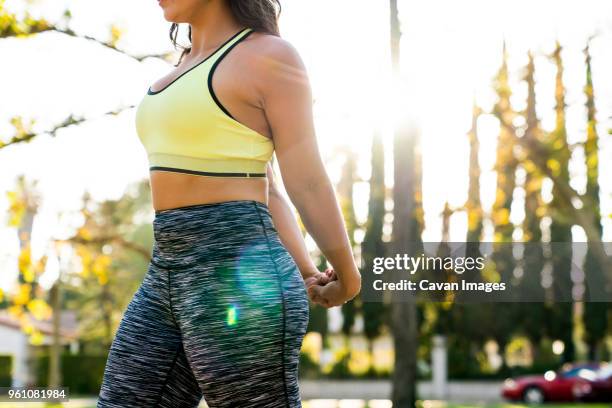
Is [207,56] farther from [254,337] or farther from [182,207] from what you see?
[254,337]

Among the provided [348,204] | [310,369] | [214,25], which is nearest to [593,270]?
[348,204]

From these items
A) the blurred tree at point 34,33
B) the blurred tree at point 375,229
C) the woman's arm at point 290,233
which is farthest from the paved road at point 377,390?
the woman's arm at point 290,233

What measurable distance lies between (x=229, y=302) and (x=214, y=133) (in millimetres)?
322

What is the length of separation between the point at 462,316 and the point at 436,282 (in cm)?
1604

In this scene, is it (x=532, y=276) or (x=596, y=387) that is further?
Answer: (x=532, y=276)

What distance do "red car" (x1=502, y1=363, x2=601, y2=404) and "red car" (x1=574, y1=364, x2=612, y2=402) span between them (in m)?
0.60

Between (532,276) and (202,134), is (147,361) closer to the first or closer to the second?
(202,134)

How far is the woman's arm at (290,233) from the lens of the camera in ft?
6.98

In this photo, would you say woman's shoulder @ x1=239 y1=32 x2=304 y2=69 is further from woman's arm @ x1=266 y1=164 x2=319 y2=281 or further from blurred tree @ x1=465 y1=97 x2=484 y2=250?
blurred tree @ x1=465 y1=97 x2=484 y2=250

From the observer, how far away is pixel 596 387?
27906 millimetres

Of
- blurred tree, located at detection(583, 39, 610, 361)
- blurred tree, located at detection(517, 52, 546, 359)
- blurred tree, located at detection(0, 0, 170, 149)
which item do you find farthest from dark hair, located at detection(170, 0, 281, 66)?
blurred tree, located at detection(517, 52, 546, 359)

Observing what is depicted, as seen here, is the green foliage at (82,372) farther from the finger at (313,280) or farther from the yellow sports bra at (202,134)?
the yellow sports bra at (202,134)

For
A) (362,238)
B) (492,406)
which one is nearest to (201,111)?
(492,406)

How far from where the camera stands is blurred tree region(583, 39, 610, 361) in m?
14.3
